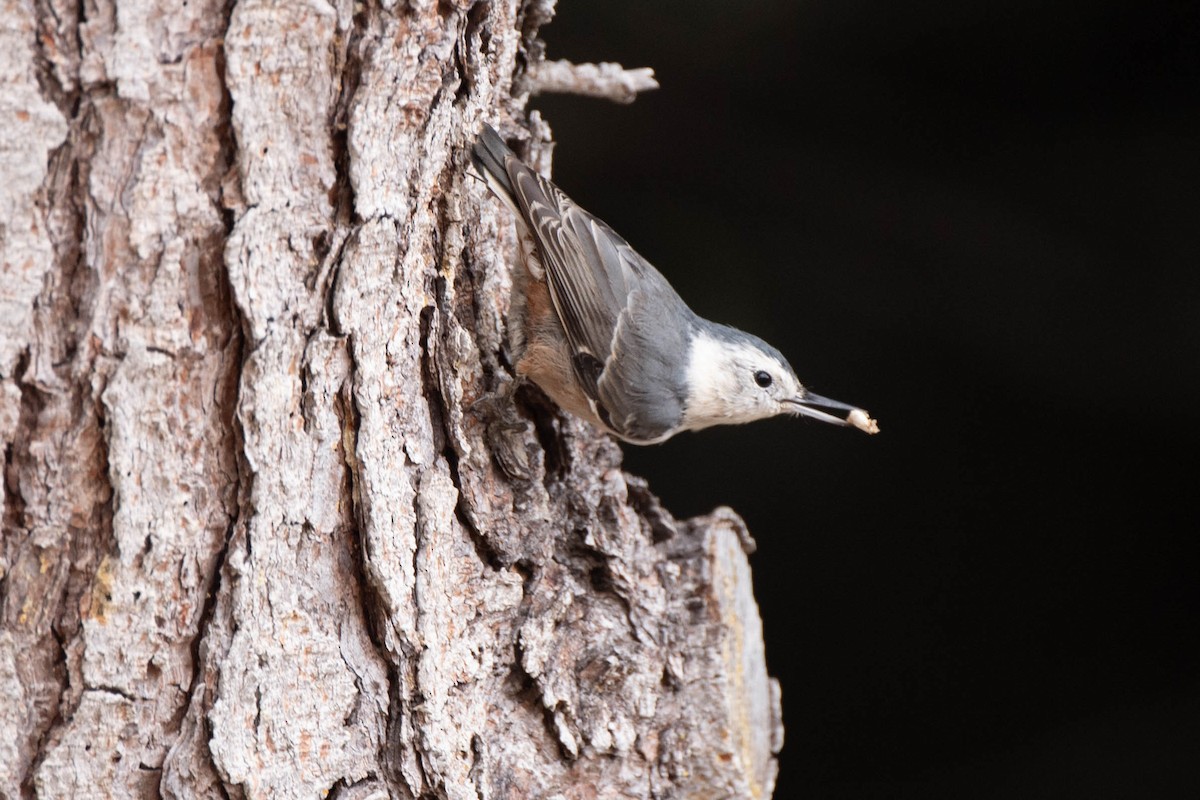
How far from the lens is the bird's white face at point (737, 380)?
194 cm

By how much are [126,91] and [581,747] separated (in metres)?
1.09

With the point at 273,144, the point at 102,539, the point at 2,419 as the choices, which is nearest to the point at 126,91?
the point at 273,144

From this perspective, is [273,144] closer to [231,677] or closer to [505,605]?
[231,677]

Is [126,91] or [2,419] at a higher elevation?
[126,91]

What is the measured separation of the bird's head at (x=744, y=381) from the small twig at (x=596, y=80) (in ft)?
1.56

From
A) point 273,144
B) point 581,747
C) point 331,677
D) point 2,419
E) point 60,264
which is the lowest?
point 581,747

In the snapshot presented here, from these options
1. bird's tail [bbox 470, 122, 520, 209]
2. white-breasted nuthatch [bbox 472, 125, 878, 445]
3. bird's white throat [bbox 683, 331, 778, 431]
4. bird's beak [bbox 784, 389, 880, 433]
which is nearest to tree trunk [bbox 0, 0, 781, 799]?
bird's tail [bbox 470, 122, 520, 209]

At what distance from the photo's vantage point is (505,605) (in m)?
1.49

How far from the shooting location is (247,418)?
1124 millimetres

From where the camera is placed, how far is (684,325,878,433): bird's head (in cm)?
194

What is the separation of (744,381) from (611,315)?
0.99 feet

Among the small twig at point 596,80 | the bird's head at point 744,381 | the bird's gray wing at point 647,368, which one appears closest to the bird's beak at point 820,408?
the bird's head at point 744,381

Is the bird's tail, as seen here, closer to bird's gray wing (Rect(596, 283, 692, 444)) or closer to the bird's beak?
bird's gray wing (Rect(596, 283, 692, 444))

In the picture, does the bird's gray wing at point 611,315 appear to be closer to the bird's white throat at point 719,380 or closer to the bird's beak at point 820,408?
the bird's white throat at point 719,380
